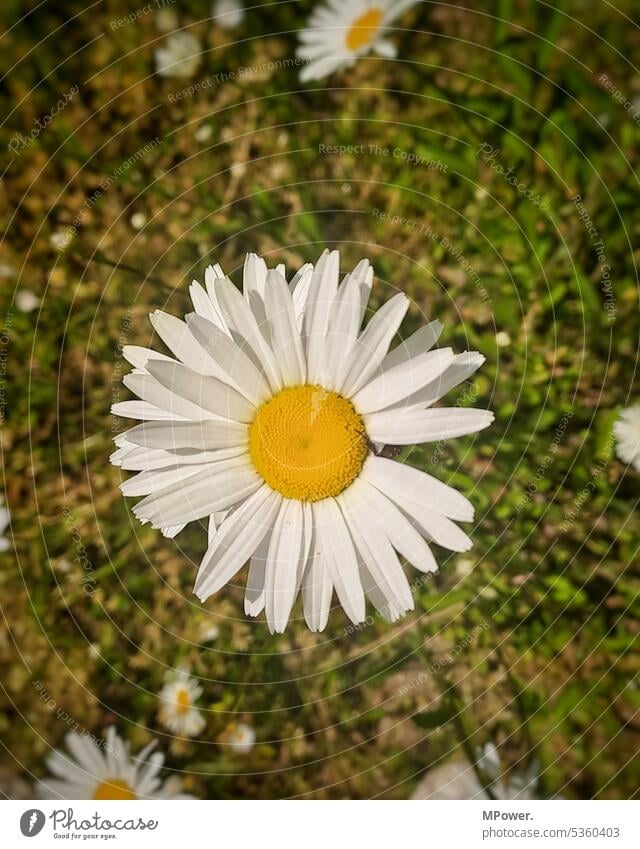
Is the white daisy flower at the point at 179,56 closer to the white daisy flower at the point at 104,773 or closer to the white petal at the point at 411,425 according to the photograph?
the white petal at the point at 411,425

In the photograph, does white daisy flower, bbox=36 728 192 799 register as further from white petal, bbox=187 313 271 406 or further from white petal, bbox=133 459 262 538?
white petal, bbox=187 313 271 406

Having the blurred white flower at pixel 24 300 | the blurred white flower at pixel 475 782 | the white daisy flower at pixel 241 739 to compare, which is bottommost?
the blurred white flower at pixel 475 782

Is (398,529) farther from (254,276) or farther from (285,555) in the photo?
(254,276)

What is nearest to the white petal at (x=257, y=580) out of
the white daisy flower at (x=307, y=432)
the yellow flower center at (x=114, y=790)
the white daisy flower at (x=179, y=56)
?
the white daisy flower at (x=307, y=432)

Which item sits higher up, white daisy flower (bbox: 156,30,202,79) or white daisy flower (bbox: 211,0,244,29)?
white daisy flower (bbox: 211,0,244,29)

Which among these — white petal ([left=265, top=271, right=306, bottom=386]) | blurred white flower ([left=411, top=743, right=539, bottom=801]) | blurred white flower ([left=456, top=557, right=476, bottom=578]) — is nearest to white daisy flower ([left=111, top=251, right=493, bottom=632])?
white petal ([left=265, top=271, right=306, bottom=386])

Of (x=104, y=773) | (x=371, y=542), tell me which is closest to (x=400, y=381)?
(x=371, y=542)
